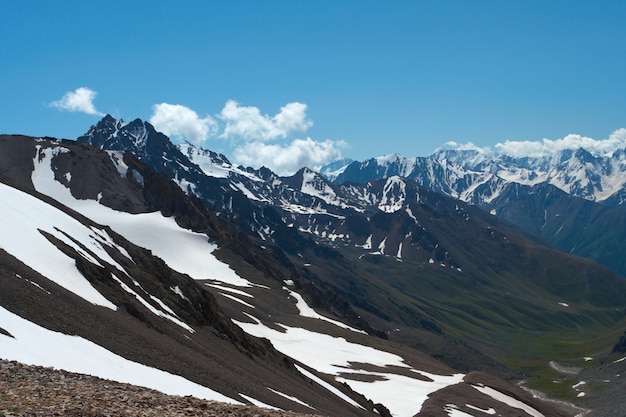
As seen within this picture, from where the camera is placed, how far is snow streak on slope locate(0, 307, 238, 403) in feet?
114

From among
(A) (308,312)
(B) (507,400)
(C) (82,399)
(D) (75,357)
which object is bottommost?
(D) (75,357)

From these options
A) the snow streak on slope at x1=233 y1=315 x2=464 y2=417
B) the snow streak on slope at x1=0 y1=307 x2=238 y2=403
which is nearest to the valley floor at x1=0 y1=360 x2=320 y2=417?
the snow streak on slope at x1=0 y1=307 x2=238 y2=403

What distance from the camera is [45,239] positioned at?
66.3 m

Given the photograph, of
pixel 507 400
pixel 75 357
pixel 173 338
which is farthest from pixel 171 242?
pixel 75 357

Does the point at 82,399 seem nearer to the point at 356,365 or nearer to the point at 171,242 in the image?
the point at 356,365

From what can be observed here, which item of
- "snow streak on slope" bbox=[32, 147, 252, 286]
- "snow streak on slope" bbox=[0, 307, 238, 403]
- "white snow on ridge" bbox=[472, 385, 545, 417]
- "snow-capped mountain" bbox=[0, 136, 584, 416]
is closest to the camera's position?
"snow streak on slope" bbox=[0, 307, 238, 403]

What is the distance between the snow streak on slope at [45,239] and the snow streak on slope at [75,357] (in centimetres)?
1509

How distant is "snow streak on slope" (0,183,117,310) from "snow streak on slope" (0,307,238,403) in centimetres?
1509

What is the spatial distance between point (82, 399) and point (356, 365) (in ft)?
318

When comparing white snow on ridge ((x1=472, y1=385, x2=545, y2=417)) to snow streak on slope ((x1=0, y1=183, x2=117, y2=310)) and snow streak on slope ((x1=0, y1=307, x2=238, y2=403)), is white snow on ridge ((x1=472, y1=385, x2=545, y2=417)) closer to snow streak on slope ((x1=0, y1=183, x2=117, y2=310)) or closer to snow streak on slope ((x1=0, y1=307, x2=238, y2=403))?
snow streak on slope ((x1=0, y1=183, x2=117, y2=310))

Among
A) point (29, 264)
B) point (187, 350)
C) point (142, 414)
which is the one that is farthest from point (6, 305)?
point (142, 414)

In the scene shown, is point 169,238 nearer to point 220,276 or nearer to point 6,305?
point 220,276

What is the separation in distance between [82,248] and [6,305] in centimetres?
3209

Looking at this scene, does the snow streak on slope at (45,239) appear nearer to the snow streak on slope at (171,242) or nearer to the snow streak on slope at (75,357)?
the snow streak on slope at (75,357)
